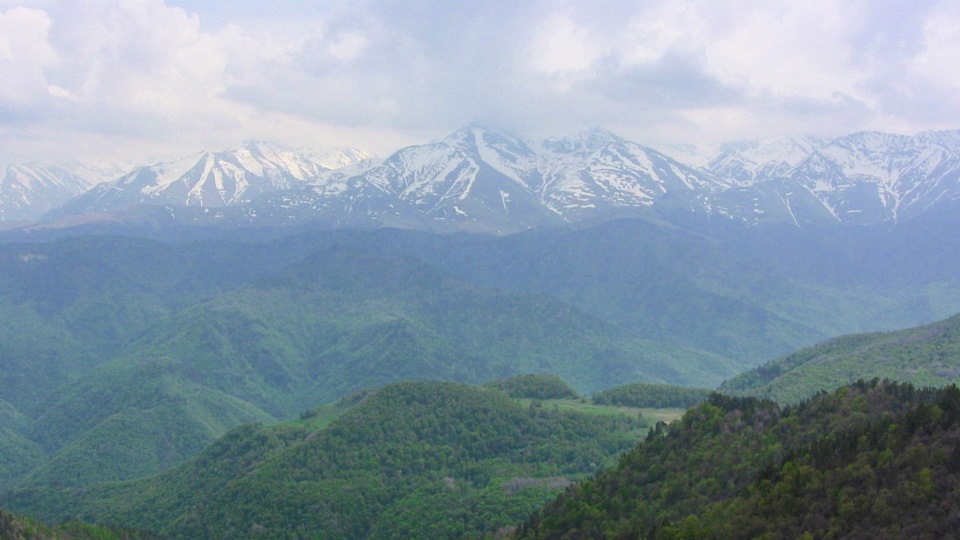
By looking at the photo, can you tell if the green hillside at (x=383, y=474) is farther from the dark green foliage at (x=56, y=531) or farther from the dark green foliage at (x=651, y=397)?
the dark green foliage at (x=56, y=531)

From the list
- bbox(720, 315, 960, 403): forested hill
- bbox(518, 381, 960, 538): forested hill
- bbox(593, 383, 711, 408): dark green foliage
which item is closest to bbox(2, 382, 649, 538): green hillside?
bbox(593, 383, 711, 408): dark green foliage

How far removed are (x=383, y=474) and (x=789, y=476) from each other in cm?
9650

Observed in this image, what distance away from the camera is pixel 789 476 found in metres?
74.1

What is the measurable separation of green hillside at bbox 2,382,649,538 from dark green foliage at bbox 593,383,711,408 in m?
17.9

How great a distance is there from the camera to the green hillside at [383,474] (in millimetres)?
141125

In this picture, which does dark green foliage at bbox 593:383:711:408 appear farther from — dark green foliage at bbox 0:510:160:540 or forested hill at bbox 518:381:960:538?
dark green foliage at bbox 0:510:160:540

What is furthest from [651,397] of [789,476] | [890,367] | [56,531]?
[56,531]

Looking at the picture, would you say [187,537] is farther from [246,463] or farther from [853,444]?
[853,444]

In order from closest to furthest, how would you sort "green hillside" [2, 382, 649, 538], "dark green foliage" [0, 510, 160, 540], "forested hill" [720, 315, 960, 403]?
"dark green foliage" [0, 510, 160, 540] → "green hillside" [2, 382, 649, 538] → "forested hill" [720, 315, 960, 403]

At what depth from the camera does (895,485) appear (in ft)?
218

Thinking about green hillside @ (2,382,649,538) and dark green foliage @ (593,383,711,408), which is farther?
dark green foliage @ (593,383,711,408)

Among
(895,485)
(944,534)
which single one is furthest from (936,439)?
(944,534)

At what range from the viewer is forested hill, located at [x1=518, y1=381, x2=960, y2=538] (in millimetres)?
64375

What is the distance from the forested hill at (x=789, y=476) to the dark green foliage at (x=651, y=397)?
71271mm
